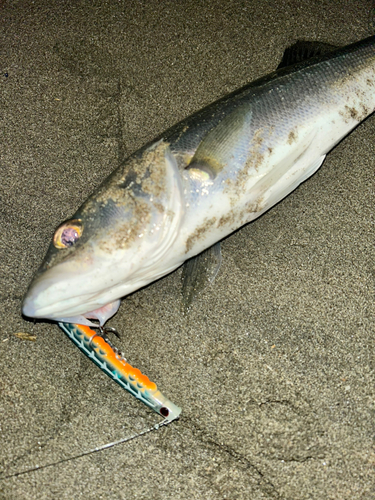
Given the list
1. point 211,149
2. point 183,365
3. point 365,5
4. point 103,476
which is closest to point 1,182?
point 211,149

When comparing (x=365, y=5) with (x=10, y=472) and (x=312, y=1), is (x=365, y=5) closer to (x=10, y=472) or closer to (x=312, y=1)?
(x=312, y=1)

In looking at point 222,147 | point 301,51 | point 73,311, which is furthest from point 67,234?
point 301,51

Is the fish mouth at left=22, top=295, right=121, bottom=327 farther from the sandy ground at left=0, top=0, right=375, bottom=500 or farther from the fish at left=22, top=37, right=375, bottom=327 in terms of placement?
the sandy ground at left=0, top=0, right=375, bottom=500

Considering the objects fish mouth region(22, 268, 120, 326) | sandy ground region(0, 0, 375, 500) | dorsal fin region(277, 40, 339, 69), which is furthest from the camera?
dorsal fin region(277, 40, 339, 69)

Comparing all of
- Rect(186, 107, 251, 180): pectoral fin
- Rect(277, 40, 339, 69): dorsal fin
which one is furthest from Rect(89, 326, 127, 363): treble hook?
Rect(277, 40, 339, 69): dorsal fin

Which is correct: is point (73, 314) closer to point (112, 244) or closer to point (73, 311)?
point (73, 311)

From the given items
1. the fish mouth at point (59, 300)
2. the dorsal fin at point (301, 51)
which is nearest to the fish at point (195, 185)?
the fish mouth at point (59, 300)
